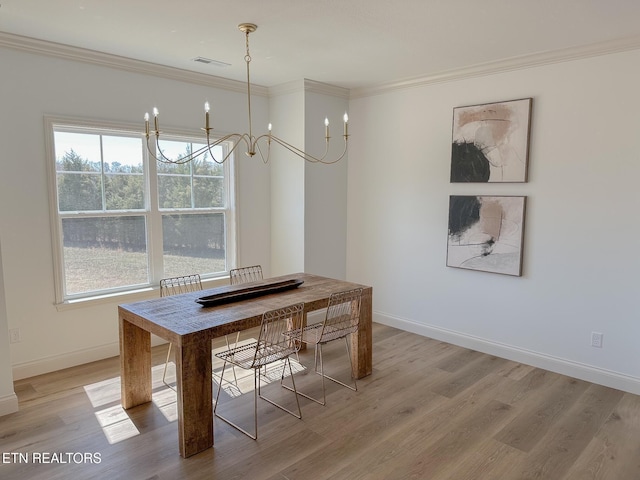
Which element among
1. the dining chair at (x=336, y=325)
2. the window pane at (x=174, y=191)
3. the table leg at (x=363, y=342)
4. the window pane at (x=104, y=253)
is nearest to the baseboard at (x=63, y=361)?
the window pane at (x=104, y=253)

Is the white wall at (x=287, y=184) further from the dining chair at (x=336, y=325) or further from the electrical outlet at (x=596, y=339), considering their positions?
the electrical outlet at (x=596, y=339)

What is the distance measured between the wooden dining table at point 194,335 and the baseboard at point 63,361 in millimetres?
1027

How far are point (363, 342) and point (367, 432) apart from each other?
916mm

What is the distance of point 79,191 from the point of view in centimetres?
379

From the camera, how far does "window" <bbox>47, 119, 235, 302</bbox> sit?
3.73m

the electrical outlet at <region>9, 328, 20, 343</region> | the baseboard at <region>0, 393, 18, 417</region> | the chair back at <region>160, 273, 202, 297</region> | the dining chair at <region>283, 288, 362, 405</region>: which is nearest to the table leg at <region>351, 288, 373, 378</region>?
the dining chair at <region>283, 288, 362, 405</region>

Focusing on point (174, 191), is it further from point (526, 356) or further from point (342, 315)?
point (526, 356)

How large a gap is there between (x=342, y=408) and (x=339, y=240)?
2389 mm

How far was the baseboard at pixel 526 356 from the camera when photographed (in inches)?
137

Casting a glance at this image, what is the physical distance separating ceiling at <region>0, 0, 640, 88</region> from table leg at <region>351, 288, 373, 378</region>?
2.02 meters

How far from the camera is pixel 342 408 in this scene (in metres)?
3.17

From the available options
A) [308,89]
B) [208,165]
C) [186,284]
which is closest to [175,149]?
[208,165]

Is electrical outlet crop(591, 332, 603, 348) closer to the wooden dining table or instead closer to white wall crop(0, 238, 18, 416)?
the wooden dining table

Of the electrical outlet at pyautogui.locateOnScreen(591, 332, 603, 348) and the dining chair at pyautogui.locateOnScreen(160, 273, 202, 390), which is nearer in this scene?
the electrical outlet at pyautogui.locateOnScreen(591, 332, 603, 348)
